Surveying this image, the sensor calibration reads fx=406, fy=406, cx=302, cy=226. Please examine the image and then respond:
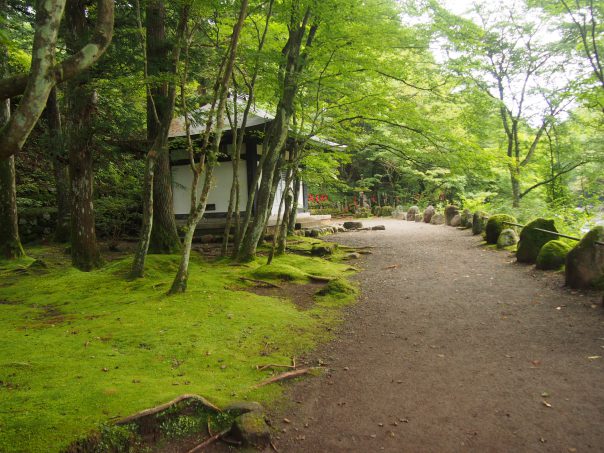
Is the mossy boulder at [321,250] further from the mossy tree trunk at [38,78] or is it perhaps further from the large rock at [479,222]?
the mossy tree trunk at [38,78]

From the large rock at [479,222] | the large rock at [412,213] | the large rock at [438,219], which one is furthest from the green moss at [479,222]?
the large rock at [412,213]

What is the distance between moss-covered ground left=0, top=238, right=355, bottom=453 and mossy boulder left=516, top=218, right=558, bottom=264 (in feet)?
15.1

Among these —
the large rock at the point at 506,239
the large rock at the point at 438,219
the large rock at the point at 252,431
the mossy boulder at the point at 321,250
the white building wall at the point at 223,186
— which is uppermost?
the white building wall at the point at 223,186

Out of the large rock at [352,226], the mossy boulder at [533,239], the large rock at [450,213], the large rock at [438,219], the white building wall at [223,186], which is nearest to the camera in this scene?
the mossy boulder at [533,239]

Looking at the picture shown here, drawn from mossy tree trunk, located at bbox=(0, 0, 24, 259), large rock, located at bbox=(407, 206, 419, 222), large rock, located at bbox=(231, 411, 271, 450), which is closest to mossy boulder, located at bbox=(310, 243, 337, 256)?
mossy tree trunk, located at bbox=(0, 0, 24, 259)

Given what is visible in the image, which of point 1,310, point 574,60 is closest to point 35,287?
point 1,310

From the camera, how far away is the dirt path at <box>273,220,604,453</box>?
325 cm

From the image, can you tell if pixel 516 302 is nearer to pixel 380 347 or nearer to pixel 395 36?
pixel 380 347

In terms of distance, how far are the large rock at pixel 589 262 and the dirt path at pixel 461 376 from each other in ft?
1.13

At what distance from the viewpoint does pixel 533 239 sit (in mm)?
9422

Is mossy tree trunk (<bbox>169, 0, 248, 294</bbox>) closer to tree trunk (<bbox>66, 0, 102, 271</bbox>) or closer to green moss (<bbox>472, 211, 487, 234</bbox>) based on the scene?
tree trunk (<bbox>66, 0, 102, 271</bbox>)

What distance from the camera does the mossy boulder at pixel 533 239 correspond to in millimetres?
9172

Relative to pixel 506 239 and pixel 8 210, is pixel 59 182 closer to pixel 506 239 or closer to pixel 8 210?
pixel 8 210

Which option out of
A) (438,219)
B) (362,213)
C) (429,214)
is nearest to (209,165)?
(438,219)
